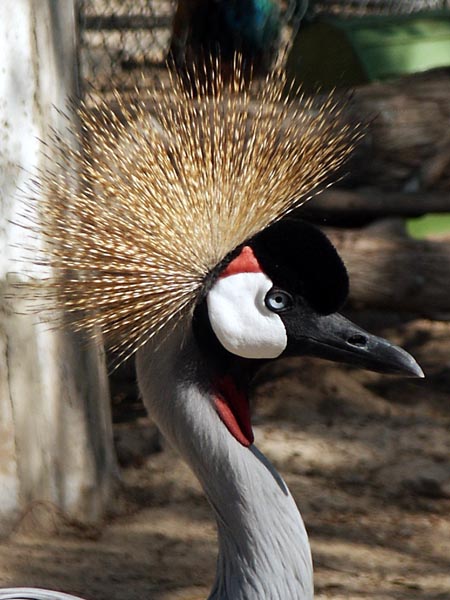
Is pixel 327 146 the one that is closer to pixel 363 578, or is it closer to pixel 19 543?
pixel 363 578

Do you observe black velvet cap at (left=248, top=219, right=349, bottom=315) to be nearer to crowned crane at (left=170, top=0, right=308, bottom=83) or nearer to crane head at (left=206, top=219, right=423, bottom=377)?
crane head at (left=206, top=219, right=423, bottom=377)

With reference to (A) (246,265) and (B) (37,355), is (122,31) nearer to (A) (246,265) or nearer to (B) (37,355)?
(B) (37,355)

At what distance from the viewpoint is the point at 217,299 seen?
4.20 feet

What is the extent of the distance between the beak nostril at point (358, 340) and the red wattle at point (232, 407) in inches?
5.9

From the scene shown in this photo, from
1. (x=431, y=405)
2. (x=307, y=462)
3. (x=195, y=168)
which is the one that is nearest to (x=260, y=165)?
(x=195, y=168)

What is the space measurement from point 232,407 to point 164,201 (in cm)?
27

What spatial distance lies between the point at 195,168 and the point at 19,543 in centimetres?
119

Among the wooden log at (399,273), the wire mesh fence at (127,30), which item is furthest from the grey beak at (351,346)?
the wire mesh fence at (127,30)

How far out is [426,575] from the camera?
2229 millimetres

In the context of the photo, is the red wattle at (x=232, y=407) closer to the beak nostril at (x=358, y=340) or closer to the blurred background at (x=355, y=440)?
the beak nostril at (x=358, y=340)

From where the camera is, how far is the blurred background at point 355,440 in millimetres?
2236

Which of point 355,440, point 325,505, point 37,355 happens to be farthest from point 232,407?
point 355,440

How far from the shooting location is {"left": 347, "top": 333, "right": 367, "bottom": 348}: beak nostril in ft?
4.34

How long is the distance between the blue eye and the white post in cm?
92
